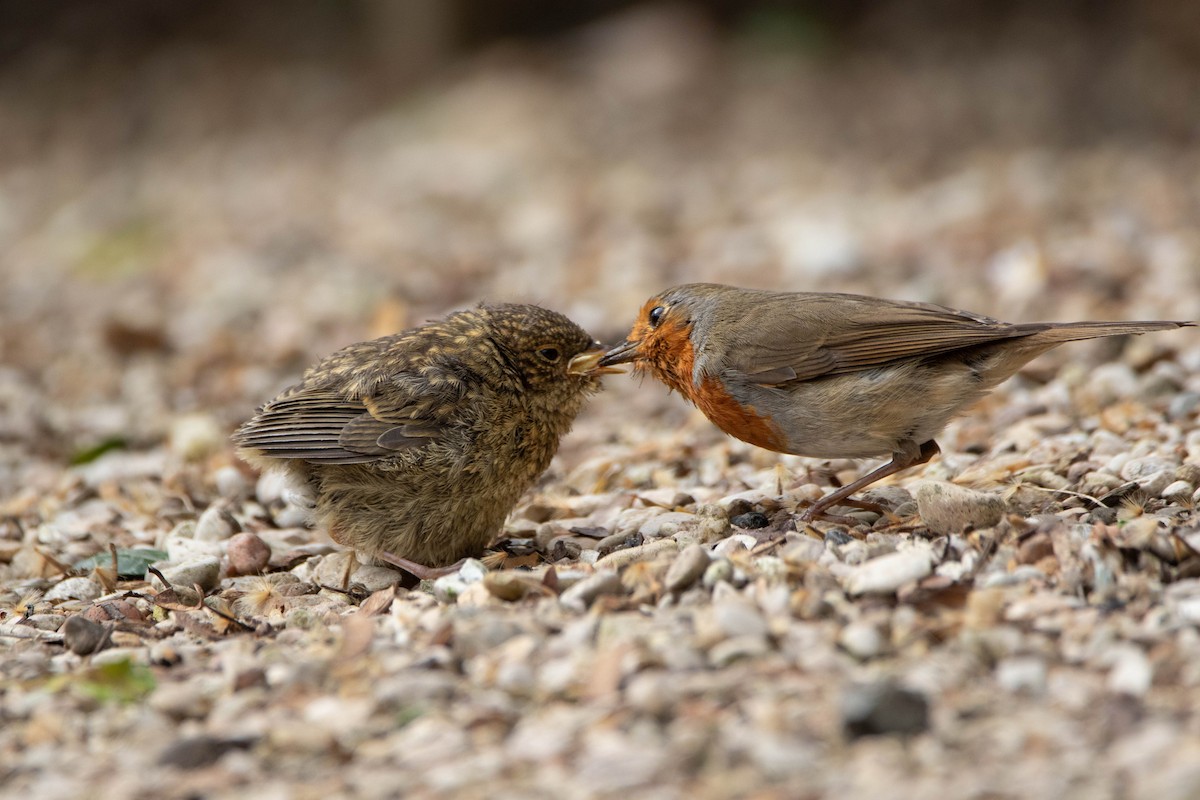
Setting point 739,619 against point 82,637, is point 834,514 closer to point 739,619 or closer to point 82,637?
point 739,619

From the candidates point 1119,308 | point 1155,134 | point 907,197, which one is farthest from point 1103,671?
point 1155,134

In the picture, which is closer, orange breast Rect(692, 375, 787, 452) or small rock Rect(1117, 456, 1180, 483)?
small rock Rect(1117, 456, 1180, 483)

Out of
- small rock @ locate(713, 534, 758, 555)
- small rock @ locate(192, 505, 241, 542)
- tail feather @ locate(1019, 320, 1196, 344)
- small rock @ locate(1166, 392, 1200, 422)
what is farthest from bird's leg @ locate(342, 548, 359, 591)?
small rock @ locate(1166, 392, 1200, 422)

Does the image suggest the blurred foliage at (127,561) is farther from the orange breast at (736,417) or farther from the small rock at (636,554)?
the orange breast at (736,417)

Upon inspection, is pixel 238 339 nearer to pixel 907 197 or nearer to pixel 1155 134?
pixel 907 197

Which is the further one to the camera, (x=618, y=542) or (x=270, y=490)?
(x=270, y=490)

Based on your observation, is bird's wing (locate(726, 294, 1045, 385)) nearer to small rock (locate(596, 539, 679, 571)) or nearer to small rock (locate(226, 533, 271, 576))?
small rock (locate(596, 539, 679, 571))

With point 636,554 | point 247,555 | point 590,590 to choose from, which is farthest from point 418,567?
point 590,590
